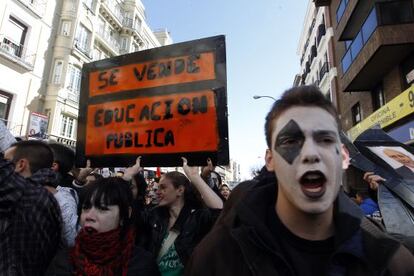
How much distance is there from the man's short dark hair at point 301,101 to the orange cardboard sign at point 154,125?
1.22 meters

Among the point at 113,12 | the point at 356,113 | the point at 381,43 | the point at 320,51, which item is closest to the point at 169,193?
the point at 381,43

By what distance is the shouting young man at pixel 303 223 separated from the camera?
49.4 inches

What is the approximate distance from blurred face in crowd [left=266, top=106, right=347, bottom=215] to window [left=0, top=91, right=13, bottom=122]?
57.7 ft

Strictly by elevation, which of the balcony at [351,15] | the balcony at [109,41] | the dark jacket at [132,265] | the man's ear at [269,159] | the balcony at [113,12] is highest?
the balcony at [113,12]

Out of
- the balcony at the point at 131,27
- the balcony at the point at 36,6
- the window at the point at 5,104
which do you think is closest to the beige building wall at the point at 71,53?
the balcony at the point at 36,6

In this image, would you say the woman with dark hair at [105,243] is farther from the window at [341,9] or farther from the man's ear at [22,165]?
the window at [341,9]

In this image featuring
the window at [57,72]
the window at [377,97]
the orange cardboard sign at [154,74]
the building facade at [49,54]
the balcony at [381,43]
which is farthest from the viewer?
the window at [57,72]

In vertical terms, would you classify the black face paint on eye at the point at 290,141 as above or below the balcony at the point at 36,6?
below

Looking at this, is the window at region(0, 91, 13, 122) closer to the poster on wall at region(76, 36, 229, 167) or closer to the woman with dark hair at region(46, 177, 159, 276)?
the poster on wall at region(76, 36, 229, 167)

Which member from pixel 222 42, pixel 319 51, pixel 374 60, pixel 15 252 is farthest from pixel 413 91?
pixel 319 51

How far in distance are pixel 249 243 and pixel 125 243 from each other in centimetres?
104

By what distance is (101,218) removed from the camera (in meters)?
2.08

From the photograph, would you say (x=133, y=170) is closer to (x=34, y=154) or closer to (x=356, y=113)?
(x=34, y=154)

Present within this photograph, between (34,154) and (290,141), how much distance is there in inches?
80.0
